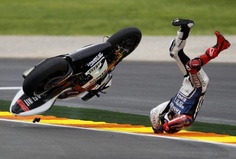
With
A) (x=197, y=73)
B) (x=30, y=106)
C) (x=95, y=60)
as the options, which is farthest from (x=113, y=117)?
(x=197, y=73)

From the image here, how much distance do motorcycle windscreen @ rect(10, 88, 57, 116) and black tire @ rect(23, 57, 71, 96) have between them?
16cm

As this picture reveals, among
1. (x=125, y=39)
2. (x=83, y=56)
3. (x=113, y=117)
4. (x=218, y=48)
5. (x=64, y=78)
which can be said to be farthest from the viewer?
(x=113, y=117)

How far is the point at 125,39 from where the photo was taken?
38.9 ft

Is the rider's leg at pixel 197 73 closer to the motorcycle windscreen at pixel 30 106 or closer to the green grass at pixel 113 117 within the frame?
the green grass at pixel 113 117

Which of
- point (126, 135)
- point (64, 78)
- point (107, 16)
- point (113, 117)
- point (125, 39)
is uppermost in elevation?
point (125, 39)

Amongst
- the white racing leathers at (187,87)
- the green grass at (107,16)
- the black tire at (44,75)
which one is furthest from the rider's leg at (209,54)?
the green grass at (107,16)

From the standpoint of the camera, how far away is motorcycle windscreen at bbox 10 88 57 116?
36.0 feet

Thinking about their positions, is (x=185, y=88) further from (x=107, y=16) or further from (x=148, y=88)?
(x=107, y=16)

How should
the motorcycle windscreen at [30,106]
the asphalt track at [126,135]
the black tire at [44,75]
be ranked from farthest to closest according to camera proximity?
the motorcycle windscreen at [30,106], the black tire at [44,75], the asphalt track at [126,135]

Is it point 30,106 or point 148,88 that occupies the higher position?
point 30,106

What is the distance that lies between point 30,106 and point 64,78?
1.80 feet

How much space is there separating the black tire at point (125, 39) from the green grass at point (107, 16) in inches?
442

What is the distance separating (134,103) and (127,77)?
9.91 feet

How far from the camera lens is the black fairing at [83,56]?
36.2ft
